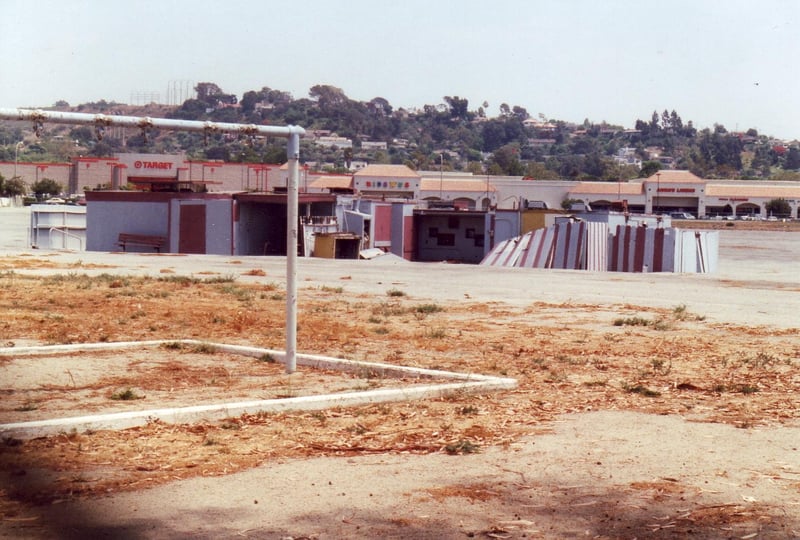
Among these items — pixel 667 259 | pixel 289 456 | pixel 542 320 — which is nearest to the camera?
pixel 289 456

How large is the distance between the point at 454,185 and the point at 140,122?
323 ft

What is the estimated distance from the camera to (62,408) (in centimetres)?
907

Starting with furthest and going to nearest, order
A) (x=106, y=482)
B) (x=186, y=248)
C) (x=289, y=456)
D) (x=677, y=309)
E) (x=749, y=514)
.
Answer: (x=186, y=248) < (x=677, y=309) < (x=289, y=456) < (x=106, y=482) < (x=749, y=514)

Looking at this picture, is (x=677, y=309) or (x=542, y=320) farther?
(x=677, y=309)

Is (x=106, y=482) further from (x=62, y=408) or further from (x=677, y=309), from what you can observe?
(x=677, y=309)

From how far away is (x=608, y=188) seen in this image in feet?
371

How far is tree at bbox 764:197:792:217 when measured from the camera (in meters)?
117

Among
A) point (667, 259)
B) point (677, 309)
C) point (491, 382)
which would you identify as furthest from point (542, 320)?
point (667, 259)

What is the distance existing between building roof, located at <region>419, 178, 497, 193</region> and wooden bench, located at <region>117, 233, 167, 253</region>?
5182cm

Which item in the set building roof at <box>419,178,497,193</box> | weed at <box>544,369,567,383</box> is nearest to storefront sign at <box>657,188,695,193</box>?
building roof at <box>419,178,497,193</box>

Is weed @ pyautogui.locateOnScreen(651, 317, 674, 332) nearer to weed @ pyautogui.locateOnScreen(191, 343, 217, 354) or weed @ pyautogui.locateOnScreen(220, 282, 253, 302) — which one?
weed @ pyautogui.locateOnScreen(191, 343, 217, 354)

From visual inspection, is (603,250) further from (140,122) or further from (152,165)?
(152,165)

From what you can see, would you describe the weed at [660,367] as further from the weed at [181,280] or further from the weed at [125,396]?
the weed at [181,280]

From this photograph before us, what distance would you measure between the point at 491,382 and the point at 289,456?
3.40m
